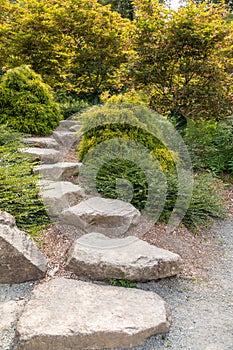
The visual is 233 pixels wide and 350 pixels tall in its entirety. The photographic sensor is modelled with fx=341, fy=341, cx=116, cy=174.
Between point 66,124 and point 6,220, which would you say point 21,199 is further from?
point 66,124

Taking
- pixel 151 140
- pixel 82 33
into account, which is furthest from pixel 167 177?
pixel 82 33

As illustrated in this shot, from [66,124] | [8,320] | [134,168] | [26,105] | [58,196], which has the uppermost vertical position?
[26,105]

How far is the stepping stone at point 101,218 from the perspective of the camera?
2.71 meters

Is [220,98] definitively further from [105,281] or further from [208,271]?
[105,281]

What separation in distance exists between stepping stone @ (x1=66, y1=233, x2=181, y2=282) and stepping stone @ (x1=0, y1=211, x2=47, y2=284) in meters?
0.21

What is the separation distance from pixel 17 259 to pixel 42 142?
2522 mm

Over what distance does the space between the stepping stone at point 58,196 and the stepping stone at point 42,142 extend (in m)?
1.23

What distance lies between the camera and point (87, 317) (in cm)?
179

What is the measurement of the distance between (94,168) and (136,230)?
35.4 inches

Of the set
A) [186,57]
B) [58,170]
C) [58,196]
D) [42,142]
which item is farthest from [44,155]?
[186,57]

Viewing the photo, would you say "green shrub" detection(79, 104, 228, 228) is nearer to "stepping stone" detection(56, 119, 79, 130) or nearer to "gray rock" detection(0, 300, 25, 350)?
"gray rock" detection(0, 300, 25, 350)

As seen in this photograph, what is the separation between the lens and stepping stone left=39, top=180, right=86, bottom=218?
9.36ft

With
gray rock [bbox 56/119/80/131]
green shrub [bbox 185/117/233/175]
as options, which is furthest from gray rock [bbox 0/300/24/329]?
gray rock [bbox 56/119/80/131]

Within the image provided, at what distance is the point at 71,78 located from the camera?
311 inches
